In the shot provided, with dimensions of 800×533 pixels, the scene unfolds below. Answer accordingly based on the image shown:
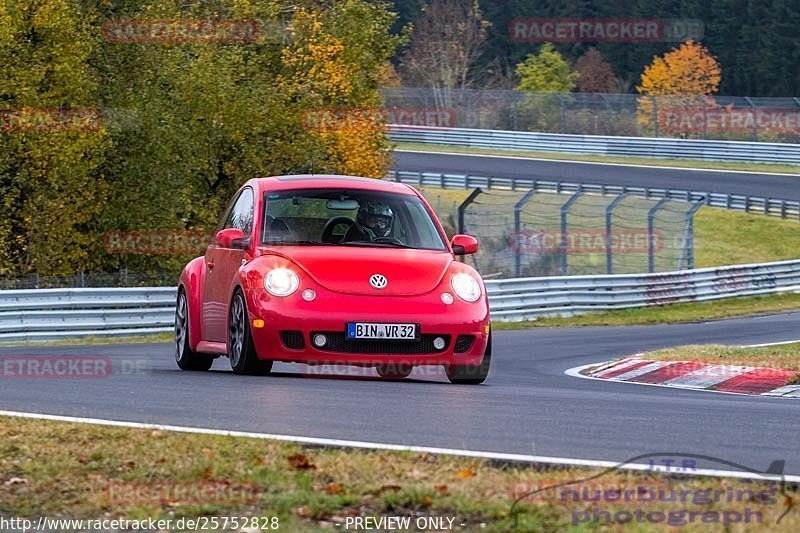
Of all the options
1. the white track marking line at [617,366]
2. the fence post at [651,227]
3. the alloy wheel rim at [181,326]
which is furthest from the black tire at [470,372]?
the fence post at [651,227]

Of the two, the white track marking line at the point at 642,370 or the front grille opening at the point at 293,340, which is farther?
the white track marking line at the point at 642,370

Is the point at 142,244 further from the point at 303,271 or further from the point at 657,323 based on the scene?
the point at 303,271

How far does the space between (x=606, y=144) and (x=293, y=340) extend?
162 feet

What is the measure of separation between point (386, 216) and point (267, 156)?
2355 centimetres

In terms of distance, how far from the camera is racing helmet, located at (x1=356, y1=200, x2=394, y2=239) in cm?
1121

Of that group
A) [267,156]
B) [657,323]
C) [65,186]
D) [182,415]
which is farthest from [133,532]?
[267,156]

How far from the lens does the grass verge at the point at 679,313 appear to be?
27125 millimetres

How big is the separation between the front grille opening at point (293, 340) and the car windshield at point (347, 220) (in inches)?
36.8

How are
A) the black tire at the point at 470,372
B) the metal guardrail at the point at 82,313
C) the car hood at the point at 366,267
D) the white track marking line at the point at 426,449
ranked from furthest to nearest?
the metal guardrail at the point at 82,313 → the black tire at the point at 470,372 → the car hood at the point at 366,267 → the white track marking line at the point at 426,449

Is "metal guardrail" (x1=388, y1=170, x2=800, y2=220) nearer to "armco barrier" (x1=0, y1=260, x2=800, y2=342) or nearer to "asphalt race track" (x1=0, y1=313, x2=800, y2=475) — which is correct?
"armco barrier" (x1=0, y1=260, x2=800, y2=342)

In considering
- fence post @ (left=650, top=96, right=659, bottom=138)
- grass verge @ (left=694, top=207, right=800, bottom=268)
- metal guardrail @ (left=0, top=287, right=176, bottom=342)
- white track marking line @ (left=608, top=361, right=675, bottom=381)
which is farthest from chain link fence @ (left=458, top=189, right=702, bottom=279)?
fence post @ (left=650, top=96, right=659, bottom=138)

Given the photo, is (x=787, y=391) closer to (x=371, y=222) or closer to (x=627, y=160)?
(x=371, y=222)

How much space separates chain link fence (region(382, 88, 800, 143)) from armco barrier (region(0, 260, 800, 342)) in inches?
913

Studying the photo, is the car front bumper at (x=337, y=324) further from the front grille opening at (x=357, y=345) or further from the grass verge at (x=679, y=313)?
the grass verge at (x=679, y=313)
